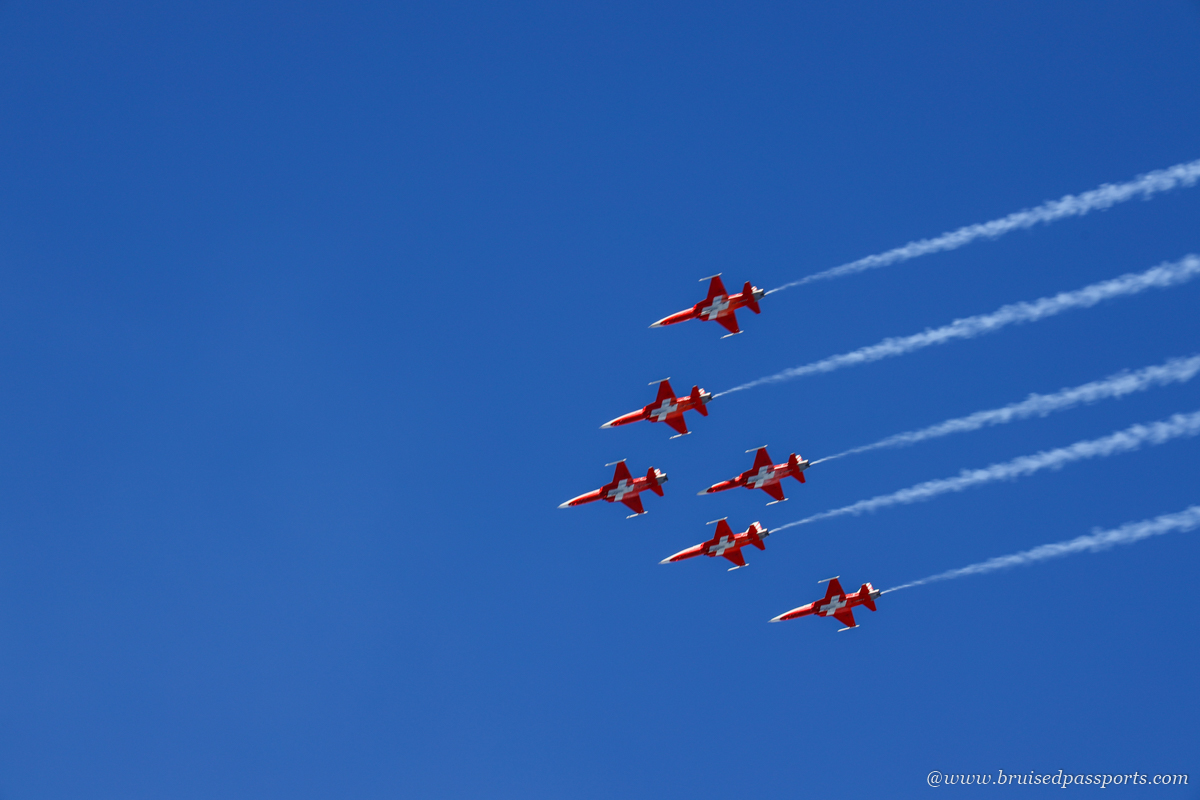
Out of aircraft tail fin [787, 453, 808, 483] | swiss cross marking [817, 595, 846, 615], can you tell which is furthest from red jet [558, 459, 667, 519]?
swiss cross marking [817, 595, 846, 615]

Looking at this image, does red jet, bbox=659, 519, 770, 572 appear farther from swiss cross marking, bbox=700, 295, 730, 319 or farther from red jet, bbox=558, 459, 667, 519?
swiss cross marking, bbox=700, 295, 730, 319

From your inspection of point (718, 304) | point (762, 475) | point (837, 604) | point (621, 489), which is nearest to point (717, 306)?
point (718, 304)

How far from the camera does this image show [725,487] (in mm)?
74688

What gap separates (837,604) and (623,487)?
15958 millimetres

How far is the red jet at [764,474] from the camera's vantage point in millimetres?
74188

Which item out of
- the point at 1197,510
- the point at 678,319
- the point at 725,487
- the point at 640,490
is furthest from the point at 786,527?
the point at 1197,510

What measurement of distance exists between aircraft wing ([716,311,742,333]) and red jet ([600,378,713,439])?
4398mm

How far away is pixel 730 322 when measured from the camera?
74438mm

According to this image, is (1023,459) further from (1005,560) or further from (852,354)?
(852,354)

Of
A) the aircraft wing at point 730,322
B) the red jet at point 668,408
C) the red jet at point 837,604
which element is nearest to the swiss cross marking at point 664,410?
the red jet at point 668,408

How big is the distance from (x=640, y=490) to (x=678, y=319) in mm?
11634

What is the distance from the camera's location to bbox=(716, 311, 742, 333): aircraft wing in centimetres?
7412

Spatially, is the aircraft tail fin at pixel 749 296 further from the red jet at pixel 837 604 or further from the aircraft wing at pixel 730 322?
the red jet at pixel 837 604

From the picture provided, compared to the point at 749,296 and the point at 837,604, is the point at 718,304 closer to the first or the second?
the point at 749,296
